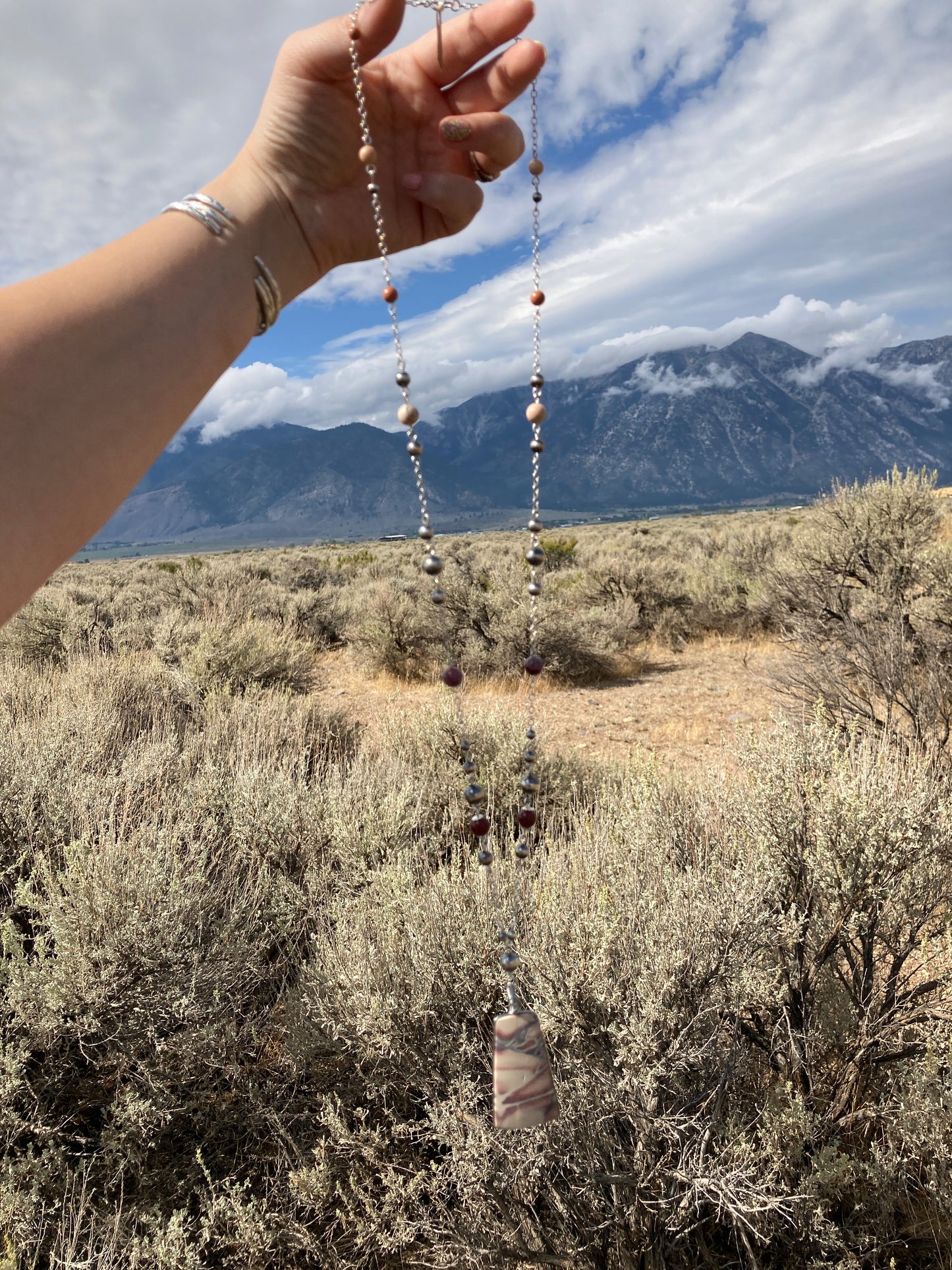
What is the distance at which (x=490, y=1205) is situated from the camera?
Answer: 1980 mm

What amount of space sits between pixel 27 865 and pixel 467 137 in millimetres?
3437

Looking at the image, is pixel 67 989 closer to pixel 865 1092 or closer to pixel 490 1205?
pixel 490 1205

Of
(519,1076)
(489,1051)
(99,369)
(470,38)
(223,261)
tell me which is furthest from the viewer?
(489,1051)

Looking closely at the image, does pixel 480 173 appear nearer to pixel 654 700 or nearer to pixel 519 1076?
pixel 519 1076

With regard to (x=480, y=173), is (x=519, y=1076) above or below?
below

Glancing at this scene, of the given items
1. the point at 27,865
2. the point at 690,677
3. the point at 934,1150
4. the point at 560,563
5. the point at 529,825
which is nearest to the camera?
the point at 529,825

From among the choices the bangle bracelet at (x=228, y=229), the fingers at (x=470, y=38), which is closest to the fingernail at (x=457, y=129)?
the fingers at (x=470, y=38)

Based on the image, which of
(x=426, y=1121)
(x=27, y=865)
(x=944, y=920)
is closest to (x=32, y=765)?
(x=27, y=865)

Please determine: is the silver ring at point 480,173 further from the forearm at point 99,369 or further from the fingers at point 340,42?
the forearm at point 99,369

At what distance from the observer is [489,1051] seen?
7.37ft

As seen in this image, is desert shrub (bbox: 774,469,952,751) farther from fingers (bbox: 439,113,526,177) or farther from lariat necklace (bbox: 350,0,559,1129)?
fingers (bbox: 439,113,526,177)

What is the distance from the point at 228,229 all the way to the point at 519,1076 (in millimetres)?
1607

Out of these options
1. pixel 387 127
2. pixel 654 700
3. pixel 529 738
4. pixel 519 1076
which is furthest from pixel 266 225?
pixel 654 700

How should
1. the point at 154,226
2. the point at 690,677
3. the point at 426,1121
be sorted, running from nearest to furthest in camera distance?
the point at 154,226 < the point at 426,1121 < the point at 690,677
